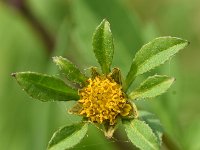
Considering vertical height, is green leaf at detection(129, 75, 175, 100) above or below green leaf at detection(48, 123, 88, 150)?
above

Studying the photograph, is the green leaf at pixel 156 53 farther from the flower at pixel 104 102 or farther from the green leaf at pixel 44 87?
the green leaf at pixel 44 87

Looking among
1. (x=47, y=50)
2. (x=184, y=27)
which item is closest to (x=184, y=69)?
(x=184, y=27)

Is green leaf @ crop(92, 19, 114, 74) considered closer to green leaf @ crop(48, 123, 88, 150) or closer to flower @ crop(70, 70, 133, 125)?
flower @ crop(70, 70, 133, 125)

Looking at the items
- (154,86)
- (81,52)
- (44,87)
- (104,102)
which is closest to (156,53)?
(154,86)

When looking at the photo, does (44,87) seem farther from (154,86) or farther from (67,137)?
(154,86)

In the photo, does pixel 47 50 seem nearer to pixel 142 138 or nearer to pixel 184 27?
pixel 184 27

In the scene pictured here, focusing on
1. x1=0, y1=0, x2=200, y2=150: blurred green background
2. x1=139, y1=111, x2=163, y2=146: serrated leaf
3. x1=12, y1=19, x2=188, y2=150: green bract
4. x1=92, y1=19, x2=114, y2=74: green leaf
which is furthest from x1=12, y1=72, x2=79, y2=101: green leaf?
x1=0, y1=0, x2=200, y2=150: blurred green background

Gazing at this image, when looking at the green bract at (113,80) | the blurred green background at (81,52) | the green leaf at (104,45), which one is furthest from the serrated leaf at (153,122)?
the blurred green background at (81,52)
